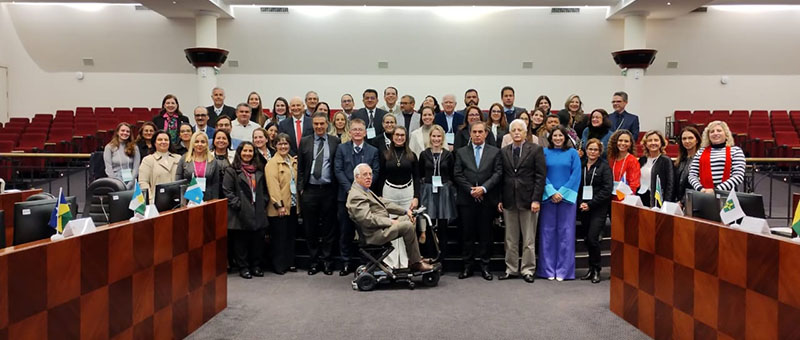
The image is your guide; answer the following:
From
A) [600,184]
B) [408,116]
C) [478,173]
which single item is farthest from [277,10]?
[600,184]

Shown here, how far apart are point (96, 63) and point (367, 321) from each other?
11752 millimetres

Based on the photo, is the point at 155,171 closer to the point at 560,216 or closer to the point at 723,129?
the point at 560,216

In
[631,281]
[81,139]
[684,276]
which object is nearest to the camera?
[684,276]

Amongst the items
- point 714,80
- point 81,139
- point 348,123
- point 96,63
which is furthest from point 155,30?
point 714,80

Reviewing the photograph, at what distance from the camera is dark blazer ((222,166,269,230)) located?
4926 millimetres

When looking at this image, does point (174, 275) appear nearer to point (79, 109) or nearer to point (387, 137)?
point (387, 137)

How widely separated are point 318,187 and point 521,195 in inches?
74.6

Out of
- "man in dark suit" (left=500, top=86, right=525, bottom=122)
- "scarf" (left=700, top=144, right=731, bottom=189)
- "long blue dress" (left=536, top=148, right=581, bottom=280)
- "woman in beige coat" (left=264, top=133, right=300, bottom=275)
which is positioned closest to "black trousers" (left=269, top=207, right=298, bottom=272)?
"woman in beige coat" (left=264, top=133, right=300, bottom=275)

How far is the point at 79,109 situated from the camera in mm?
11977

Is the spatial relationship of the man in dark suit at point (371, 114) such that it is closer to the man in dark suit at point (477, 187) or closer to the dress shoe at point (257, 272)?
the man in dark suit at point (477, 187)

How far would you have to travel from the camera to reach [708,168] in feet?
14.3

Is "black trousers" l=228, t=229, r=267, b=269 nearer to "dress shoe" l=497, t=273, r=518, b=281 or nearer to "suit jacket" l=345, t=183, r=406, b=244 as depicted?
"suit jacket" l=345, t=183, r=406, b=244

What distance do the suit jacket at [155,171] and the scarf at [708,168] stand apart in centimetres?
439

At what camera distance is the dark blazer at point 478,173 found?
200 inches
